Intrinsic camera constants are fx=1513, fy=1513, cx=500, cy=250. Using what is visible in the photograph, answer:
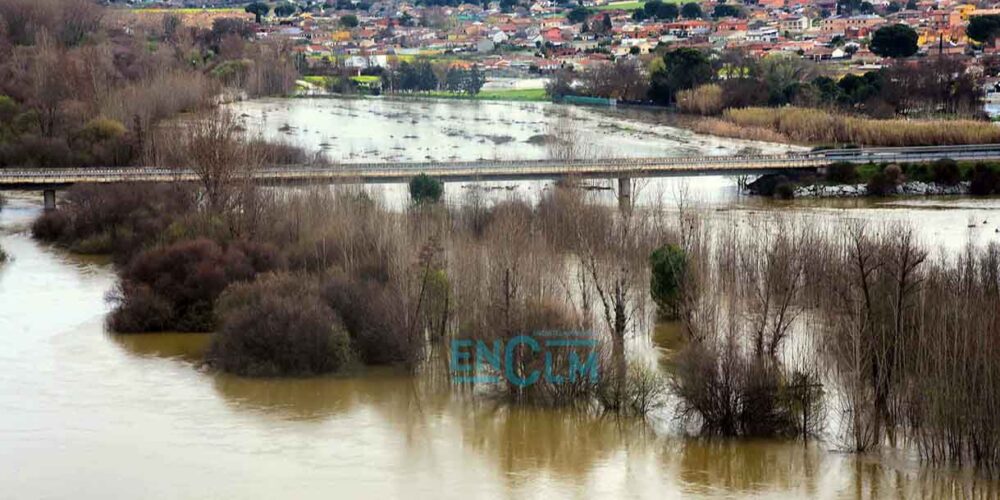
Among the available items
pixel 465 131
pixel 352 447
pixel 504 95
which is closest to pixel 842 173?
pixel 465 131

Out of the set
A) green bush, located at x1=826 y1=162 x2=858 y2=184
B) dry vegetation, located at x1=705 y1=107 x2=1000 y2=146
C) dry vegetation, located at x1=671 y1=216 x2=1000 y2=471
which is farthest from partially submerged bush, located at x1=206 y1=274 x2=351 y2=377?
dry vegetation, located at x1=705 y1=107 x2=1000 y2=146

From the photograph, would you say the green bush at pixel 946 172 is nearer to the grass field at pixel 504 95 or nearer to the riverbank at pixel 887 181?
the riverbank at pixel 887 181

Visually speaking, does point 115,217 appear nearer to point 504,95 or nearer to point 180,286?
point 180,286

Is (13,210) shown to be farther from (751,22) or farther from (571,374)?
(751,22)

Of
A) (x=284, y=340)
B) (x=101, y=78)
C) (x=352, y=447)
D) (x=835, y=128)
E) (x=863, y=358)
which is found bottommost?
(x=352, y=447)

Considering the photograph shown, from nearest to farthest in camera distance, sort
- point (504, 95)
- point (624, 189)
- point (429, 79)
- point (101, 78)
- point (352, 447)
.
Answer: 1. point (352, 447)
2. point (624, 189)
3. point (101, 78)
4. point (504, 95)
5. point (429, 79)

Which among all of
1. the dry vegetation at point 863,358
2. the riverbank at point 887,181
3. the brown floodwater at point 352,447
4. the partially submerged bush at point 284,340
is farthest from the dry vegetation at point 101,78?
the dry vegetation at point 863,358

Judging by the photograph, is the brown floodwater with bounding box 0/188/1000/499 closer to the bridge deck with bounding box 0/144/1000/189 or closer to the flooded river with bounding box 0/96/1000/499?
the flooded river with bounding box 0/96/1000/499
